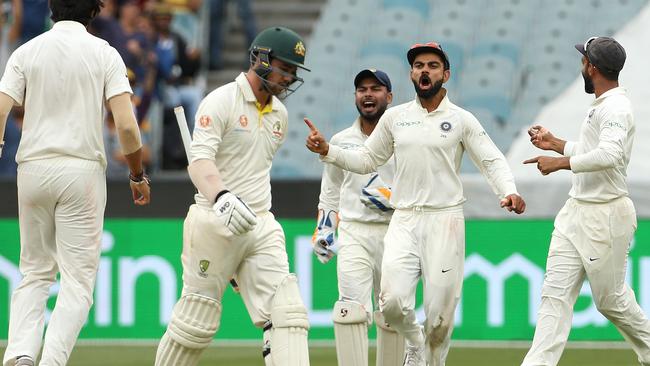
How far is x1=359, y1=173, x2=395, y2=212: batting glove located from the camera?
9.01 m

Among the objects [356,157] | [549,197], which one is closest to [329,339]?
[549,197]

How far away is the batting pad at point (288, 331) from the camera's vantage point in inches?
288

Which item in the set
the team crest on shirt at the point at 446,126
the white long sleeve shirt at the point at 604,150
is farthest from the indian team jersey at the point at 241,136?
the white long sleeve shirt at the point at 604,150

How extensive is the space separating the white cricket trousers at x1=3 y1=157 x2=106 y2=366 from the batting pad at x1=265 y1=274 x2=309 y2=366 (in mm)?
1020

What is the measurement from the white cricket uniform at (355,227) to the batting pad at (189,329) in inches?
56.2

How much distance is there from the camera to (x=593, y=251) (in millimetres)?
8141

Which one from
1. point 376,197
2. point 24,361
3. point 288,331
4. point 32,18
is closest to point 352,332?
point 376,197

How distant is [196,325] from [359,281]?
63.0 inches

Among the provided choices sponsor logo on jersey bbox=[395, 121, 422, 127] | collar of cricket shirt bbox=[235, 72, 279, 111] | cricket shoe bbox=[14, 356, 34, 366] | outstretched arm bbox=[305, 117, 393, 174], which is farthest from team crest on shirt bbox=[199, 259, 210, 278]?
sponsor logo on jersey bbox=[395, 121, 422, 127]

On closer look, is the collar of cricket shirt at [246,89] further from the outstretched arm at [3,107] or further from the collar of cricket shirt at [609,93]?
the collar of cricket shirt at [609,93]

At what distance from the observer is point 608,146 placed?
7828mm

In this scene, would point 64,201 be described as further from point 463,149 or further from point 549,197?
point 549,197

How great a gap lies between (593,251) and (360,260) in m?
1.55

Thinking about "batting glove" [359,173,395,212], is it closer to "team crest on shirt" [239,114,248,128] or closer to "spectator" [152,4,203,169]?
"team crest on shirt" [239,114,248,128]
